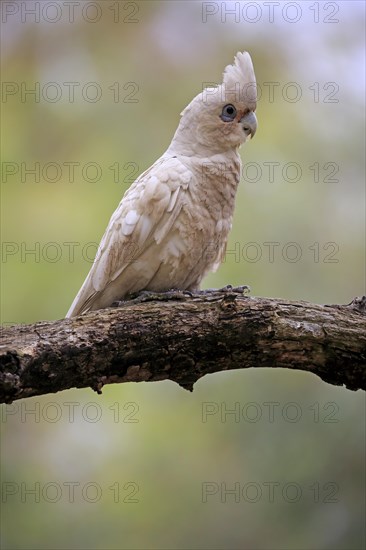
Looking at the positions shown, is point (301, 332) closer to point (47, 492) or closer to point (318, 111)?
point (47, 492)

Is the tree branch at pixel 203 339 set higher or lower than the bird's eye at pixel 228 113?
lower

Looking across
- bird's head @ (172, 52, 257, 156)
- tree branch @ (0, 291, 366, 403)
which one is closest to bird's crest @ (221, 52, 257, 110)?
bird's head @ (172, 52, 257, 156)

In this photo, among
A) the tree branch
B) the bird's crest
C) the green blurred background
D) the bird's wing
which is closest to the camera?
the tree branch

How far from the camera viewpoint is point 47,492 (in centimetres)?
596

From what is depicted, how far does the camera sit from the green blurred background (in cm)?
591

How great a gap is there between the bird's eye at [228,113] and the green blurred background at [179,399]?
174cm

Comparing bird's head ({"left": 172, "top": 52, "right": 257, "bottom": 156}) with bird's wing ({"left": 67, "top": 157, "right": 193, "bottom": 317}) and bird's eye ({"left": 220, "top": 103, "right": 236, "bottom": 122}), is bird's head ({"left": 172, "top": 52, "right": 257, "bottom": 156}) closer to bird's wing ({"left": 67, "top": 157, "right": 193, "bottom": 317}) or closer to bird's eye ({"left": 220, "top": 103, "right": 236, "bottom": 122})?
bird's eye ({"left": 220, "top": 103, "right": 236, "bottom": 122})

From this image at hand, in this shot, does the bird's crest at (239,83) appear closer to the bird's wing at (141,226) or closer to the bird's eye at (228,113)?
the bird's eye at (228,113)

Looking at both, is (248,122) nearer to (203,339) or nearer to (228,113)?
(228,113)

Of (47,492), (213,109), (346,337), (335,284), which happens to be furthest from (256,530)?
(213,109)

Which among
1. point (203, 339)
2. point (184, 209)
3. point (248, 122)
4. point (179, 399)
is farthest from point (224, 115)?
point (179, 399)

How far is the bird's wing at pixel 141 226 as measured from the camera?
4031mm

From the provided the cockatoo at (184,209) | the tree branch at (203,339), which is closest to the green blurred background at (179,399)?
the cockatoo at (184,209)

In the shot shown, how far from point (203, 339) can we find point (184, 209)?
969 mm
